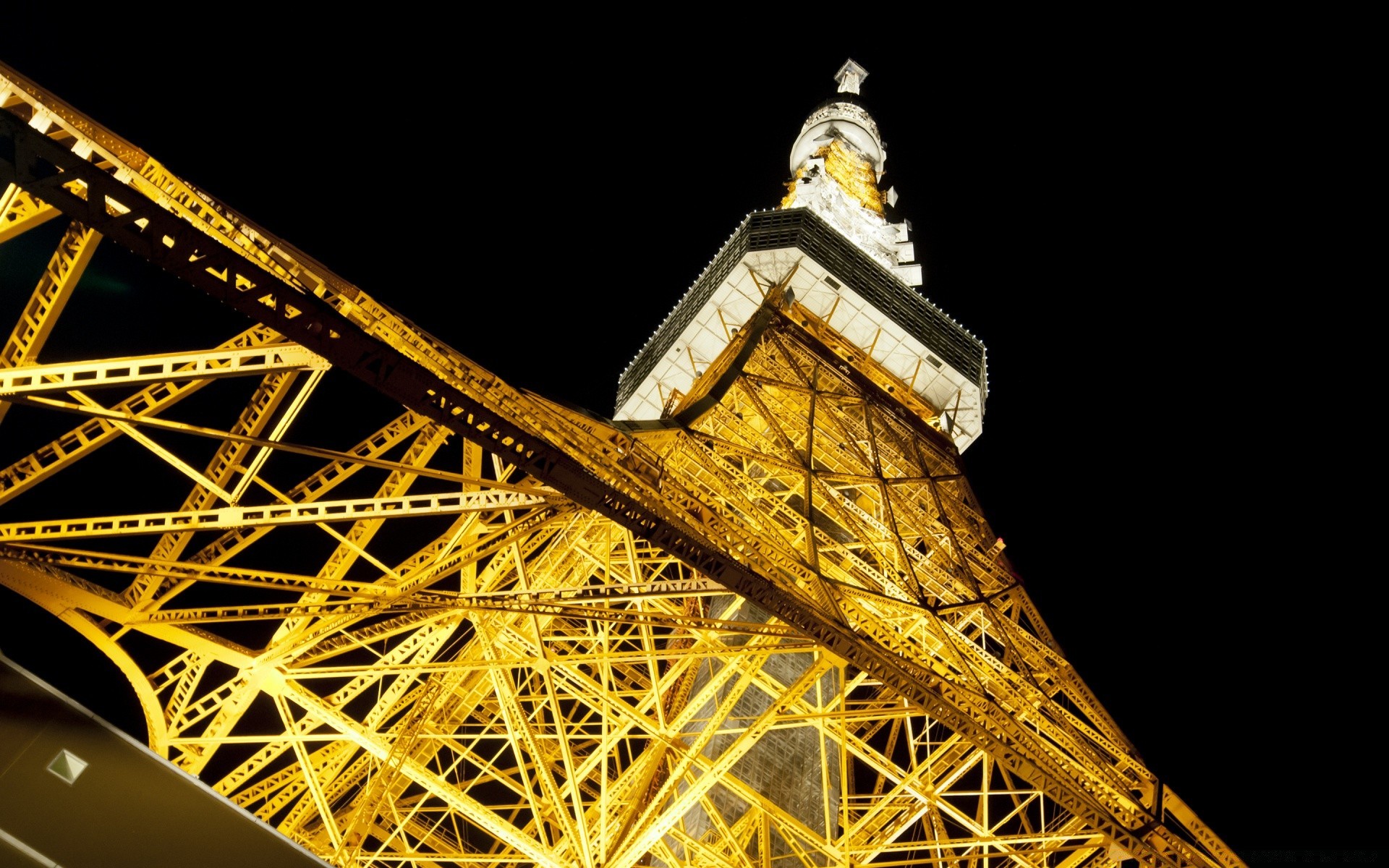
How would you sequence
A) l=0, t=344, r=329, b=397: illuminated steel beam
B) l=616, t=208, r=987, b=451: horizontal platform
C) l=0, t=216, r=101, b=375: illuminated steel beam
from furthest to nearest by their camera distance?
l=616, t=208, r=987, b=451: horizontal platform
l=0, t=216, r=101, b=375: illuminated steel beam
l=0, t=344, r=329, b=397: illuminated steel beam

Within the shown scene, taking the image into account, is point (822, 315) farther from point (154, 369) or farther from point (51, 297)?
point (154, 369)

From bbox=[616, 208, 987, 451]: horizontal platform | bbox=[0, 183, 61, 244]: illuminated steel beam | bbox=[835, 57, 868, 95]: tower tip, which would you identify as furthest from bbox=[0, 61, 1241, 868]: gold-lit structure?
bbox=[835, 57, 868, 95]: tower tip

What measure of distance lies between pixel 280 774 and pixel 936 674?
7.82m

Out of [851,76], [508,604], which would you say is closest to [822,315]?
[508,604]

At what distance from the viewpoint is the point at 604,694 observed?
39.9ft

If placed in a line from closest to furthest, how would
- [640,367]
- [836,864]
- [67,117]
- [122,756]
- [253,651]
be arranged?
[122,756] < [67,117] < [253,651] < [836,864] < [640,367]

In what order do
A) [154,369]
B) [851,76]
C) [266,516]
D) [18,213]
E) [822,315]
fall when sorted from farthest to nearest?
[851,76] → [822,315] → [266,516] → [18,213] → [154,369]

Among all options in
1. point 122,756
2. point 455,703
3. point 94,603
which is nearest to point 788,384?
point 455,703

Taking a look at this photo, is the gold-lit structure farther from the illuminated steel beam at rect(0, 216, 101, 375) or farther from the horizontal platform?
the horizontal platform

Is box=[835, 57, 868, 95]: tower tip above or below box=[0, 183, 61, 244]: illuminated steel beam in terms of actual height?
above

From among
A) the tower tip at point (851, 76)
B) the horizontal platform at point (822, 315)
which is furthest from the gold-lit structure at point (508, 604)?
the tower tip at point (851, 76)

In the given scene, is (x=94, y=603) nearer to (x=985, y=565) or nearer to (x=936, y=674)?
(x=936, y=674)

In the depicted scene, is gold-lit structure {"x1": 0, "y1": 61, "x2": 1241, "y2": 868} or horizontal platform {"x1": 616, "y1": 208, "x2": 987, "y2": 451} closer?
gold-lit structure {"x1": 0, "y1": 61, "x2": 1241, "y2": 868}

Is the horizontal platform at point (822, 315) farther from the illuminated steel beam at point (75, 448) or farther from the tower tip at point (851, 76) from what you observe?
A: the tower tip at point (851, 76)
